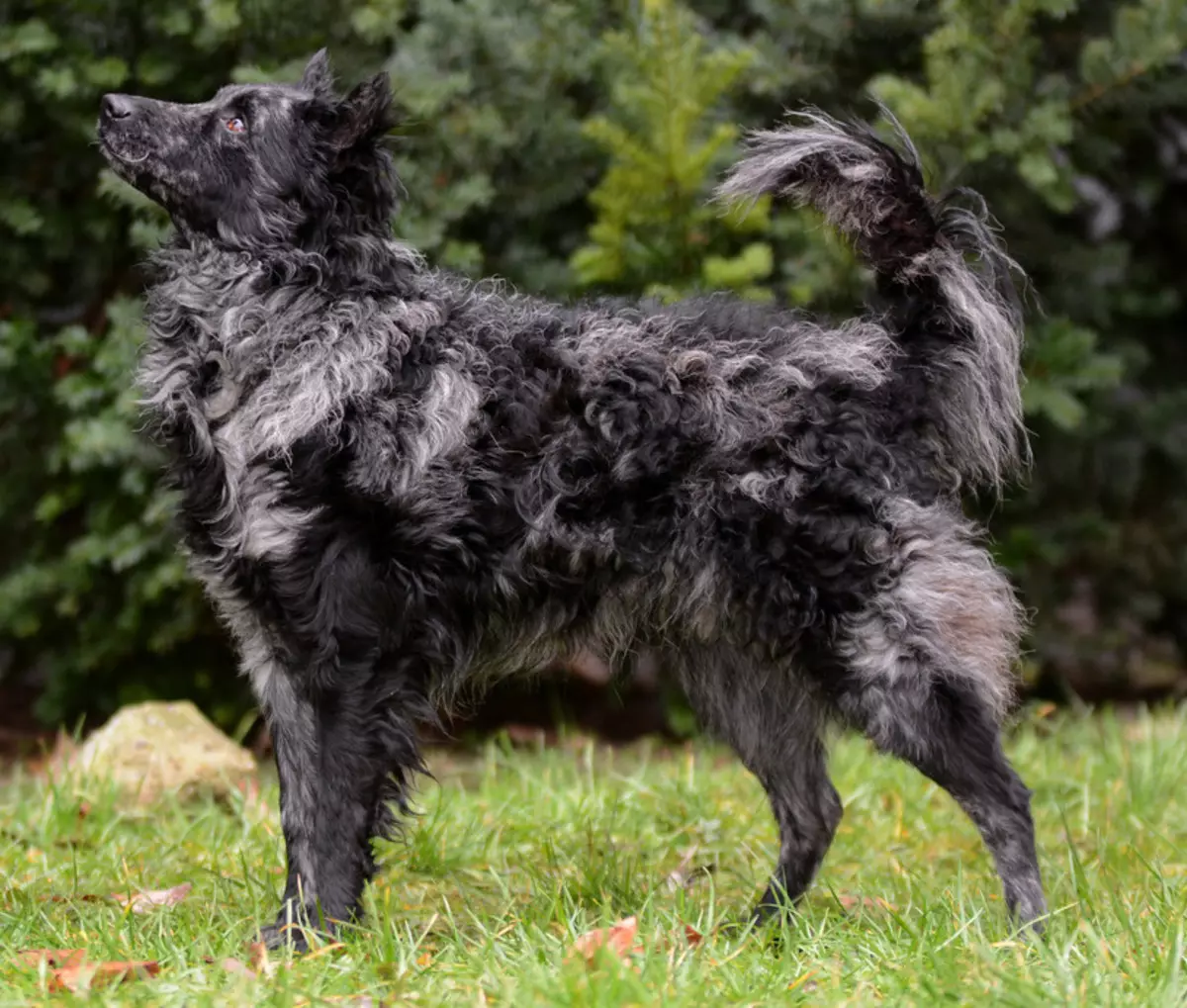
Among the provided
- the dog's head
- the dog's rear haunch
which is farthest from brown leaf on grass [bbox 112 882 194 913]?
the dog's head

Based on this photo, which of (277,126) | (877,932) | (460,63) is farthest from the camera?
(460,63)

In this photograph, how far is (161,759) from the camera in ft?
16.8

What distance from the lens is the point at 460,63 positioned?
5.57 metres

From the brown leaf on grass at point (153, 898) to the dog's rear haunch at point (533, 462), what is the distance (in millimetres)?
390

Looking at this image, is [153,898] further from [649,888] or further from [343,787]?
[649,888]

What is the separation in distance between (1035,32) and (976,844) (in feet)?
11.1

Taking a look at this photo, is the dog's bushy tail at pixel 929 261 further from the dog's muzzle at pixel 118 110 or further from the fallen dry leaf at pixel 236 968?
the fallen dry leaf at pixel 236 968

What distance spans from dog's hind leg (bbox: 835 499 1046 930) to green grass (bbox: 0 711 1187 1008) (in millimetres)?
190

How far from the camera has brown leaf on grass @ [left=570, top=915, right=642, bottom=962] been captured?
2.96m

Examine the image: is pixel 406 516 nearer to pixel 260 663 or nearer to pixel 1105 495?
pixel 260 663

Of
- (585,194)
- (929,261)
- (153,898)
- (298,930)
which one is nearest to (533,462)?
(929,261)

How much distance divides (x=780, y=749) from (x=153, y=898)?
171 centimetres

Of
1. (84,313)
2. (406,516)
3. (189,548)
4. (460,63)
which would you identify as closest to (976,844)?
(406,516)

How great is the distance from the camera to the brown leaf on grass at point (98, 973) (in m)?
2.95
